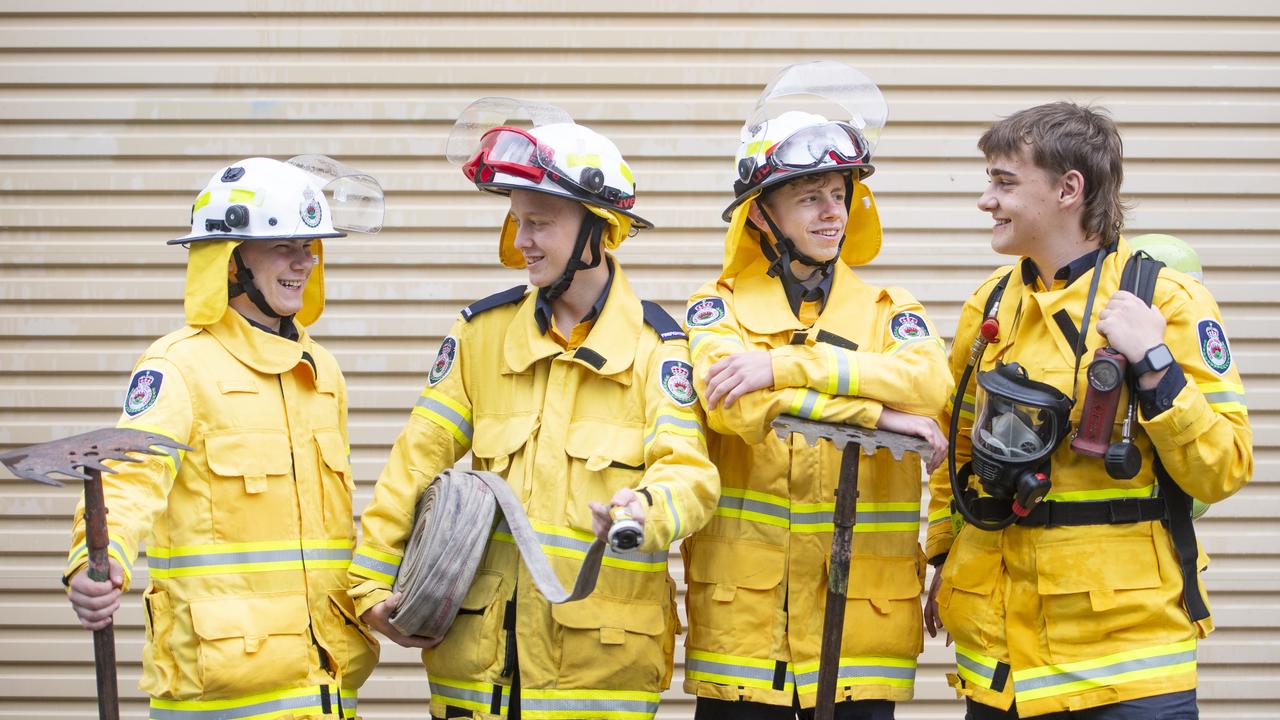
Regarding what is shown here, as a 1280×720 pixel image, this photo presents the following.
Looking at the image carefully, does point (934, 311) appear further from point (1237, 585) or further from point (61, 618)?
point (61, 618)

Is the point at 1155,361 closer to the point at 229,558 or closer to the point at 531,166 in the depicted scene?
the point at 531,166

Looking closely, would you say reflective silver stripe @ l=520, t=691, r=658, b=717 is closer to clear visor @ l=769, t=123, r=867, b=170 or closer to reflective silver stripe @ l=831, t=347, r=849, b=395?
reflective silver stripe @ l=831, t=347, r=849, b=395

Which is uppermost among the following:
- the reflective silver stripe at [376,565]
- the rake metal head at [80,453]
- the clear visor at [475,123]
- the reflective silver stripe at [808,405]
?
the clear visor at [475,123]

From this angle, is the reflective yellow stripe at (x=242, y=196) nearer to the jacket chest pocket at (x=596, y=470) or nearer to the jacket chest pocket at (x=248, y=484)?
the jacket chest pocket at (x=248, y=484)

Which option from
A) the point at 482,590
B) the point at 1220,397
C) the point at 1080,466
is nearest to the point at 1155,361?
the point at 1220,397

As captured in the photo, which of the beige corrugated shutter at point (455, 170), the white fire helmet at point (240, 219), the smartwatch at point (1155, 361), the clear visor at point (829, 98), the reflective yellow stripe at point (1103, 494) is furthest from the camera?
the beige corrugated shutter at point (455, 170)

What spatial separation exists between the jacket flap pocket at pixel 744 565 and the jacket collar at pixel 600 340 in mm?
588

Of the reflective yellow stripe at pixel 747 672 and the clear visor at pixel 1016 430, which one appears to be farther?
the reflective yellow stripe at pixel 747 672

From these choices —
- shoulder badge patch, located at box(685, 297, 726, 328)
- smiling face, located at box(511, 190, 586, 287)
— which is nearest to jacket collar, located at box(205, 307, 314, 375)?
smiling face, located at box(511, 190, 586, 287)

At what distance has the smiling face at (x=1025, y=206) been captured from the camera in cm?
373

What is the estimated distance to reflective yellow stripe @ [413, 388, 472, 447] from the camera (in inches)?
155

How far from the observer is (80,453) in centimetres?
312

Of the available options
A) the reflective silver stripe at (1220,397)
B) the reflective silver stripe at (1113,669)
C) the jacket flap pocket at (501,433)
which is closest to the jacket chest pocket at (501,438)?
the jacket flap pocket at (501,433)

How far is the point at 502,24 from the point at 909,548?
3.30 meters
